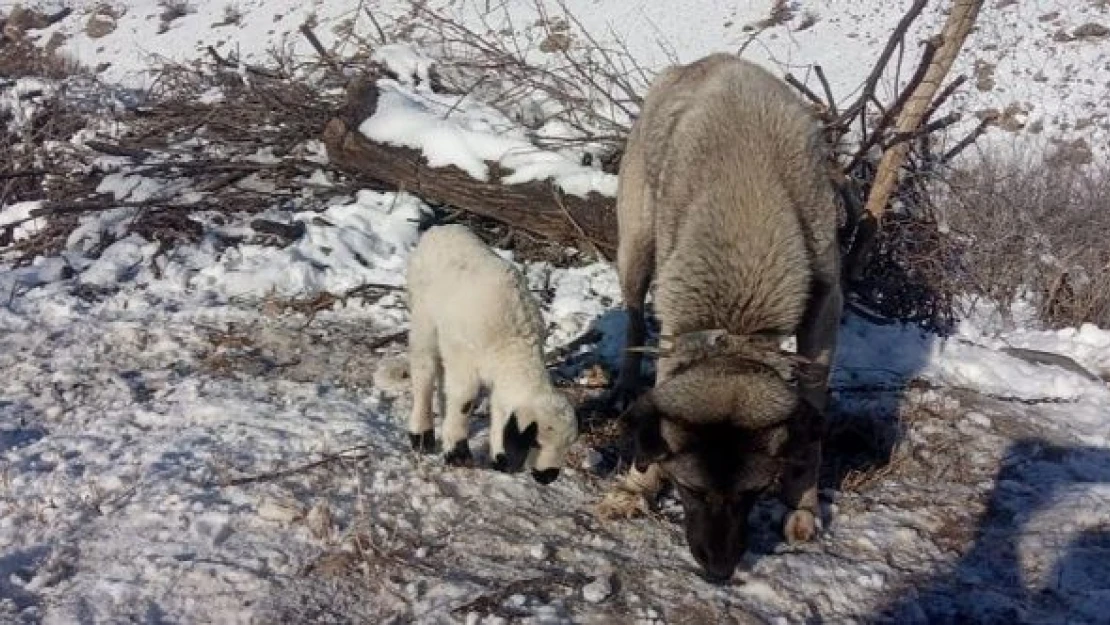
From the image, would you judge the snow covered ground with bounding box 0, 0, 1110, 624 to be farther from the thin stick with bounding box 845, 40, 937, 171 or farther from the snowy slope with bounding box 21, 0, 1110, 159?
the snowy slope with bounding box 21, 0, 1110, 159

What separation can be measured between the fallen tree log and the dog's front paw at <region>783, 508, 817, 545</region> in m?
3.25

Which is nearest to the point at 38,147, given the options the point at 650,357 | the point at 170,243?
the point at 170,243

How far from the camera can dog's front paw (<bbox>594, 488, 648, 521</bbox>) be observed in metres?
4.24

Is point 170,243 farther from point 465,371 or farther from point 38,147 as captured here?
point 465,371

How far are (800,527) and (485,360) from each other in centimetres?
151

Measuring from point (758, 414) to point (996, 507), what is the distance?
5.82ft

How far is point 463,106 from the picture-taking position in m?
8.38

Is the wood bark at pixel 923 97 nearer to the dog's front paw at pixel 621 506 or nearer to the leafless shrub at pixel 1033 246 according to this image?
the leafless shrub at pixel 1033 246

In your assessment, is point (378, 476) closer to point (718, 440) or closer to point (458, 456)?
point (458, 456)

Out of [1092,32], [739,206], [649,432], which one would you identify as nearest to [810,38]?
[1092,32]

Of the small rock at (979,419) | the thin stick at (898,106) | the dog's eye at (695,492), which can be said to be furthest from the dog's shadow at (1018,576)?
the thin stick at (898,106)

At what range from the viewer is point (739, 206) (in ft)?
13.7

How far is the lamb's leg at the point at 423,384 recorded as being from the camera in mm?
4645

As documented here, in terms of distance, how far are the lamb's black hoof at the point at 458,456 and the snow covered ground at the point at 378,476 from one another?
2.1 inches
